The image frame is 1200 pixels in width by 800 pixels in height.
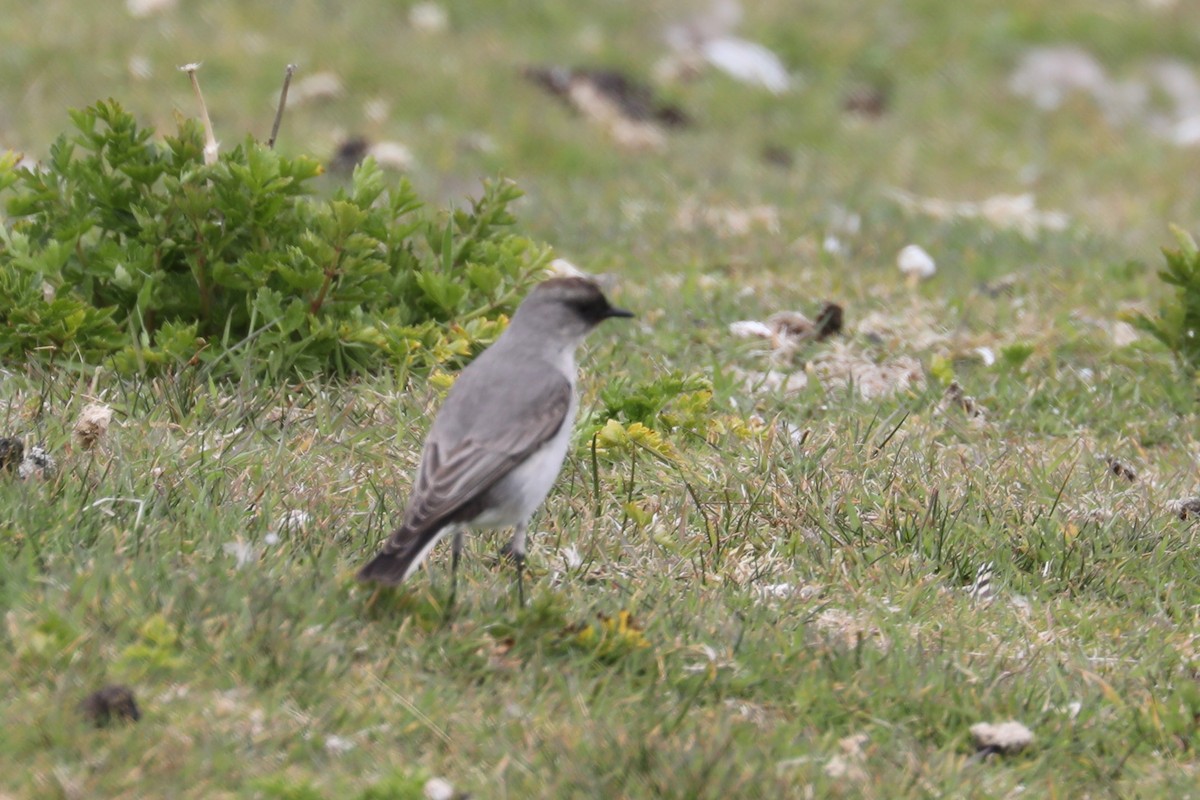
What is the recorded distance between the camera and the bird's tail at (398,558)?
14.2 ft

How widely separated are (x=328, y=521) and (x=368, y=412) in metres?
1.05

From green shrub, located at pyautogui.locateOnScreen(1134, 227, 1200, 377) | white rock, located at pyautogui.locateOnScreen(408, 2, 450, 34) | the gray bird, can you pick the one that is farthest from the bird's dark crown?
white rock, located at pyautogui.locateOnScreen(408, 2, 450, 34)

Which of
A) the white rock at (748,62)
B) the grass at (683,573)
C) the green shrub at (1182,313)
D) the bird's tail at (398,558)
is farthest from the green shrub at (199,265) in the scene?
the white rock at (748,62)

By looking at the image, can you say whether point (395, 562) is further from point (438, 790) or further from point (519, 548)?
point (438, 790)

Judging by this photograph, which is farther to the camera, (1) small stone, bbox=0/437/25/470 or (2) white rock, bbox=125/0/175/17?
(2) white rock, bbox=125/0/175/17

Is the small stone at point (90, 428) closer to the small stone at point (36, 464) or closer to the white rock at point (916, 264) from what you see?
the small stone at point (36, 464)

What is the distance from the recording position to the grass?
3.94 m

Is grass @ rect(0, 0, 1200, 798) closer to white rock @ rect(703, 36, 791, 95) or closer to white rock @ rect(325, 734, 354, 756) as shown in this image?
white rock @ rect(325, 734, 354, 756)

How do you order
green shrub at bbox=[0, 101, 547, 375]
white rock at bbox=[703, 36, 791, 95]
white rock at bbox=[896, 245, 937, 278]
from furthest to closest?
1. white rock at bbox=[703, 36, 791, 95]
2. white rock at bbox=[896, 245, 937, 278]
3. green shrub at bbox=[0, 101, 547, 375]

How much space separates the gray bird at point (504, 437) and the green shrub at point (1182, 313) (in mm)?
3149

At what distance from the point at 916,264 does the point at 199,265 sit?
173 inches

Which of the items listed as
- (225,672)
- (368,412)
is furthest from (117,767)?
(368,412)

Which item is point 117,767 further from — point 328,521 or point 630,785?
point 328,521

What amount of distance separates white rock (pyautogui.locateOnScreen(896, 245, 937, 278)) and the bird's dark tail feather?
5.18m
